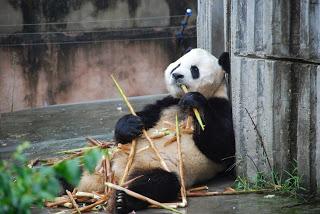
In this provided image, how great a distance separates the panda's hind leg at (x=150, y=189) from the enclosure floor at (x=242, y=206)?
0.08m

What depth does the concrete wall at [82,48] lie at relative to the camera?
33.3 ft

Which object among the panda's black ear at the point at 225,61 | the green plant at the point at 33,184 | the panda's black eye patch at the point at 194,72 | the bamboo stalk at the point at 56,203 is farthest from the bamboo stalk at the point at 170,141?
the green plant at the point at 33,184

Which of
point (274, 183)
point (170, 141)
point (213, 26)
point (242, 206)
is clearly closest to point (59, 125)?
point (213, 26)

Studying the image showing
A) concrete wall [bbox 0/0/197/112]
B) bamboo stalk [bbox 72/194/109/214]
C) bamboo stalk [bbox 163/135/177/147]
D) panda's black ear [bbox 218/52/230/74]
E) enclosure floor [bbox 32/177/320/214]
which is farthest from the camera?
concrete wall [bbox 0/0/197/112]

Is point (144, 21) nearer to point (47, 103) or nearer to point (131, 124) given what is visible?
point (47, 103)

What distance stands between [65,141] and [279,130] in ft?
9.16

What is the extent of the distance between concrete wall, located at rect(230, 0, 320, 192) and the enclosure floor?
0.21 meters

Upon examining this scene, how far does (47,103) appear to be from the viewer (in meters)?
10.2

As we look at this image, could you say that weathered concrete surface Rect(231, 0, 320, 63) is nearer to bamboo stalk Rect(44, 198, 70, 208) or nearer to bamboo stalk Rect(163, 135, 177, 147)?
bamboo stalk Rect(163, 135, 177, 147)

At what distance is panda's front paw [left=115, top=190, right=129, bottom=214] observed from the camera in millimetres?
4223

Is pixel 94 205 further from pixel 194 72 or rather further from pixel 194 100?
pixel 194 72

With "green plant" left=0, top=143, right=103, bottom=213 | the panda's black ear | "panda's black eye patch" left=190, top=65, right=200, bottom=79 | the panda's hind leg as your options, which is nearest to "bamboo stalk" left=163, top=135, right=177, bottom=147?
the panda's hind leg

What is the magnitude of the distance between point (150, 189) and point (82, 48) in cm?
618

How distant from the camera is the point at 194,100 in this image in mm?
4766
